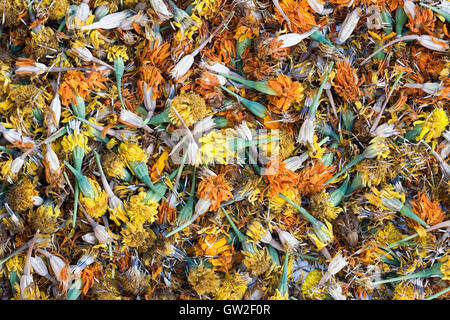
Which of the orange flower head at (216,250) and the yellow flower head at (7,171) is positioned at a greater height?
the yellow flower head at (7,171)

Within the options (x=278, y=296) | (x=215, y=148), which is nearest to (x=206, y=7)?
(x=215, y=148)

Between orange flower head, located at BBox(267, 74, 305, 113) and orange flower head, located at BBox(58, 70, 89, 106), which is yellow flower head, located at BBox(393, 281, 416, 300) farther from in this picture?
orange flower head, located at BBox(58, 70, 89, 106)

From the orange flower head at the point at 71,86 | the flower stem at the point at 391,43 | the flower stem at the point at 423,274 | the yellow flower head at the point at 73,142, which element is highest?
the flower stem at the point at 391,43

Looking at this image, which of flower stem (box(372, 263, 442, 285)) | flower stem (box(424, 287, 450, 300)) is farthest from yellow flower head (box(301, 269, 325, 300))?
flower stem (box(424, 287, 450, 300))

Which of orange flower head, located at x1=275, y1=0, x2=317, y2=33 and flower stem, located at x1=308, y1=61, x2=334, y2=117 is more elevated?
orange flower head, located at x1=275, y1=0, x2=317, y2=33

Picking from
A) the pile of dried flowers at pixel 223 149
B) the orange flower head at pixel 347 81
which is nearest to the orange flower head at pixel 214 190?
the pile of dried flowers at pixel 223 149

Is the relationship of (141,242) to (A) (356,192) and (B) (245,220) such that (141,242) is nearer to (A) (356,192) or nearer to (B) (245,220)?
(B) (245,220)

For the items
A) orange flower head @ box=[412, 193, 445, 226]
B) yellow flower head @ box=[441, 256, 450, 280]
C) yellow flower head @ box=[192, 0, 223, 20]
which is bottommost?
yellow flower head @ box=[441, 256, 450, 280]

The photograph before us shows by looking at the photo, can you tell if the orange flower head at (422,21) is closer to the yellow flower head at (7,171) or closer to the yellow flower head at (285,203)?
the yellow flower head at (285,203)
